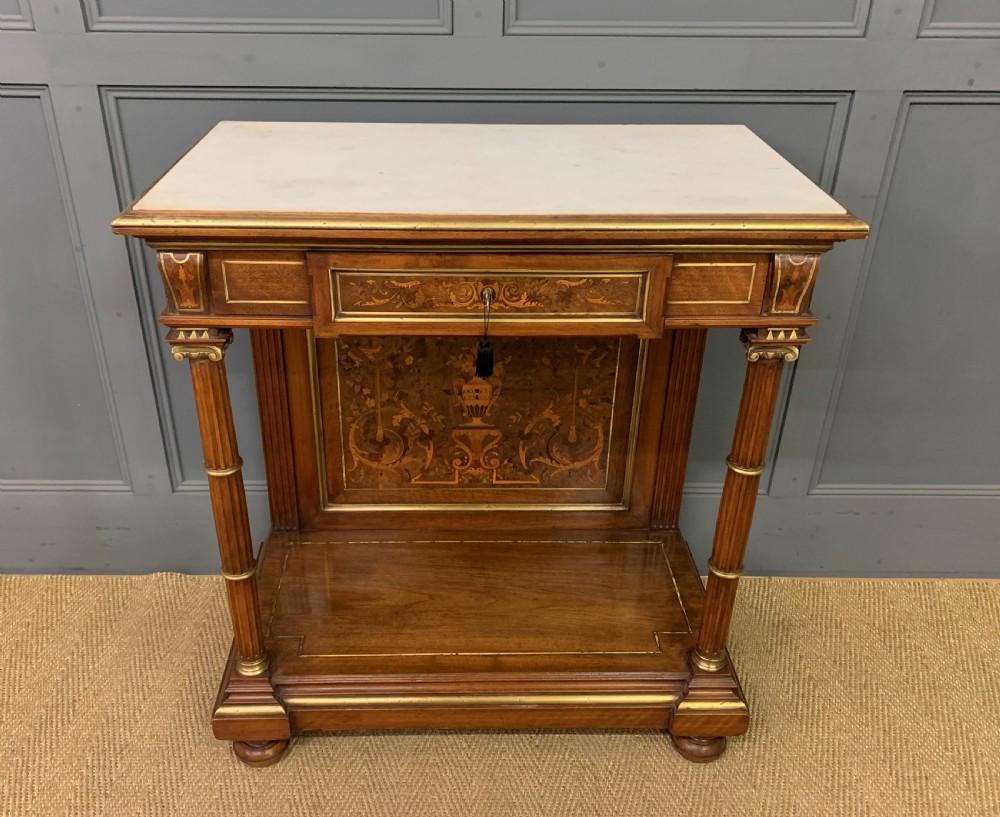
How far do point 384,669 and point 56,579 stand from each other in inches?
37.7

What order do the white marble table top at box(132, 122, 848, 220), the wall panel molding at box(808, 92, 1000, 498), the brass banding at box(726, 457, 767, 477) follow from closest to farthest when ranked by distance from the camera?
the white marble table top at box(132, 122, 848, 220)
the brass banding at box(726, 457, 767, 477)
the wall panel molding at box(808, 92, 1000, 498)

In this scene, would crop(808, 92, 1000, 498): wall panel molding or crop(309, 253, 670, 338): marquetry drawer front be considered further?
crop(808, 92, 1000, 498): wall panel molding

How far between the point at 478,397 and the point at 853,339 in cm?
84

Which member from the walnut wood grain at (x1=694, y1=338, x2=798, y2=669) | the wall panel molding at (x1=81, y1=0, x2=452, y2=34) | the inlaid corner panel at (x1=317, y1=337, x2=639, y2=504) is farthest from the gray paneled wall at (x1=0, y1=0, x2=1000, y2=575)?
the walnut wood grain at (x1=694, y1=338, x2=798, y2=669)

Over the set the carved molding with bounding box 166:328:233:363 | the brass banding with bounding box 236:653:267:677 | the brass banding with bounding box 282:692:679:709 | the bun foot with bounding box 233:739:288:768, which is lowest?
the bun foot with bounding box 233:739:288:768

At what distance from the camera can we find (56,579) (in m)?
2.00

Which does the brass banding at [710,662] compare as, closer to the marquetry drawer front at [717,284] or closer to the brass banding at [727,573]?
the brass banding at [727,573]

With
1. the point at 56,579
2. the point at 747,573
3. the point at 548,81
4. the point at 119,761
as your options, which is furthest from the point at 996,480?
the point at 56,579

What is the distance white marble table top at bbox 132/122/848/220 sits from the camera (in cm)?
115

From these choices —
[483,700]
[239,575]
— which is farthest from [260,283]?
[483,700]

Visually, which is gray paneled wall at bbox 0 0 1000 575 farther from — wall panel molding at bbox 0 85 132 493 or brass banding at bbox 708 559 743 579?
brass banding at bbox 708 559 743 579

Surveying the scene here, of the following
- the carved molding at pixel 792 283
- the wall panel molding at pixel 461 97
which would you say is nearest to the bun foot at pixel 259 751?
the wall panel molding at pixel 461 97

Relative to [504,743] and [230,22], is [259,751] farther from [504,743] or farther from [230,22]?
[230,22]

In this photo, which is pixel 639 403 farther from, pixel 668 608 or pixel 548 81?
pixel 548 81
